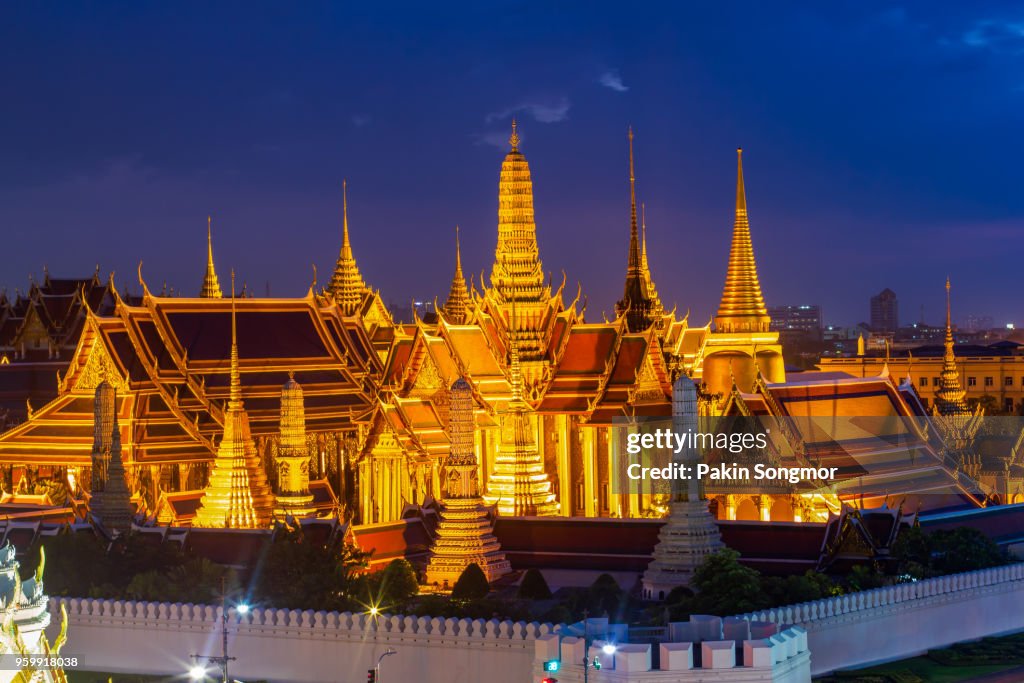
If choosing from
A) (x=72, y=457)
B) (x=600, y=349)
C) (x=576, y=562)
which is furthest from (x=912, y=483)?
(x=72, y=457)

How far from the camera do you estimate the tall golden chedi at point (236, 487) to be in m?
42.2

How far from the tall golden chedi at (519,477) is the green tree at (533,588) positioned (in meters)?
6.34

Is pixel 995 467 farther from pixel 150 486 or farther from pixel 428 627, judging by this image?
pixel 428 627

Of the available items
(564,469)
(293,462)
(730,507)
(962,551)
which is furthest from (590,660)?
(564,469)

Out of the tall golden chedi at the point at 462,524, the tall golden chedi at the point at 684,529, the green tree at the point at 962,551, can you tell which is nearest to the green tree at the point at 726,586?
the tall golden chedi at the point at 684,529

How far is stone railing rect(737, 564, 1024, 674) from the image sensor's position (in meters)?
33.0

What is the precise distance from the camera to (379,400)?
48031 mm

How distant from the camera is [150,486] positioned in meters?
47.4

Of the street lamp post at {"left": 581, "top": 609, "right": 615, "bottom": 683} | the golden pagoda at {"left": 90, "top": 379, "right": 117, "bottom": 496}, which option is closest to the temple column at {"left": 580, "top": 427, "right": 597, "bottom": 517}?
the golden pagoda at {"left": 90, "top": 379, "right": 117, "bottom": 496}

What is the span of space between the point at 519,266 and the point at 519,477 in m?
8.46

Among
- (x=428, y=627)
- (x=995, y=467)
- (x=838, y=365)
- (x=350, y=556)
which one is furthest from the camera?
(x=838, y=365)

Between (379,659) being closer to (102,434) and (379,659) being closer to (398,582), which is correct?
(398,582)

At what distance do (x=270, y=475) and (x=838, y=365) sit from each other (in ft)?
206

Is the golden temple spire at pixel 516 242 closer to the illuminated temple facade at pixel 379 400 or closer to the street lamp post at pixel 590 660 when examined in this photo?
the illuminated temple facade at pixel 379 400
